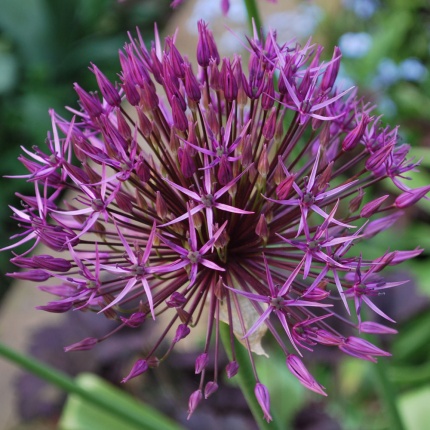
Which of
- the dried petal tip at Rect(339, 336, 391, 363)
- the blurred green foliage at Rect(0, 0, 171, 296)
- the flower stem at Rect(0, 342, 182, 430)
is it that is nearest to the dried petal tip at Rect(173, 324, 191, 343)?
the dried petal tip at Rect(339, 336, 391, 363)

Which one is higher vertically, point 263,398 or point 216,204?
point 216,204

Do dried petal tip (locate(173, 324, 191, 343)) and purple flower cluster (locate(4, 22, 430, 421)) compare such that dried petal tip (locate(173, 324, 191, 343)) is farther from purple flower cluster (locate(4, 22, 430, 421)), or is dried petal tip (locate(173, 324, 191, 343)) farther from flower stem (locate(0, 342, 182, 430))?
flower stem (locate(0, 342, 182, 430))

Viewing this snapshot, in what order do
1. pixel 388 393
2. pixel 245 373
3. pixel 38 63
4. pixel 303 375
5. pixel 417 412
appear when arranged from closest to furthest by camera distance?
pixel 303 375 → pixel 245 373 → pixel 388 393 → pixel 417 412 → pixel 38 63

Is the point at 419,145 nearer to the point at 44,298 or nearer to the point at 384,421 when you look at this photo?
the point at 384,421

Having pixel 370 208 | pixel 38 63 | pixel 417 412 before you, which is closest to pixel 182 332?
pixel 370 208

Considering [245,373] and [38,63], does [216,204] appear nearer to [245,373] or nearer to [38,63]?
[245,373]

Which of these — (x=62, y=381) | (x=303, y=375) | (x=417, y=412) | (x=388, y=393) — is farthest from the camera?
(x=417, y=412)
